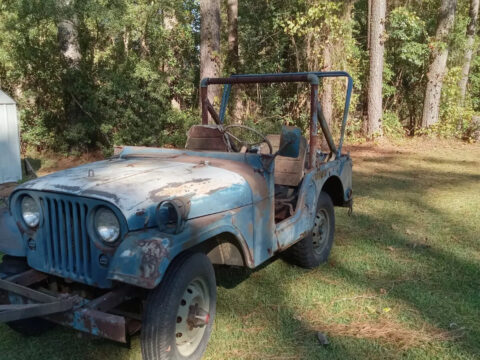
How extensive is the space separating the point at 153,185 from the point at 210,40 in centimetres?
869

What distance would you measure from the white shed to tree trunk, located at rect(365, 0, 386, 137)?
1027 cm

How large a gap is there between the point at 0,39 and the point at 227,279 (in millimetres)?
11061

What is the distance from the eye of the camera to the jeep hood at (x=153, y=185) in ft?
8.52

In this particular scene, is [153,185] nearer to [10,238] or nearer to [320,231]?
[10,238]

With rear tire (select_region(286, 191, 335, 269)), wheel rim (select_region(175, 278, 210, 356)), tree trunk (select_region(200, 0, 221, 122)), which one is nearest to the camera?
wheel rim (select_region(175, 278, 210, 356))

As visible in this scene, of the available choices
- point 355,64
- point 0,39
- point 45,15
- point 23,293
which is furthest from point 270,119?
point 23,293

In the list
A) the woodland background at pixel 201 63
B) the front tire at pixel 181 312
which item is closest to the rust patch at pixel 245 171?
the front tire at pixel 181 312

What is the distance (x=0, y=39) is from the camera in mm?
11938

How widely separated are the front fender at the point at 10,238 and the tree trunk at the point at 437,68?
14.5 metres

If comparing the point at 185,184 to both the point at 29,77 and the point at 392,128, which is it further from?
the point at 392,128

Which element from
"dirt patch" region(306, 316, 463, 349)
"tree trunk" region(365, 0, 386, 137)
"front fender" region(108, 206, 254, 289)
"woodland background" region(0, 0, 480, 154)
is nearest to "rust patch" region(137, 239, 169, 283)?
"front fender" region(108, 206, 254, 289)

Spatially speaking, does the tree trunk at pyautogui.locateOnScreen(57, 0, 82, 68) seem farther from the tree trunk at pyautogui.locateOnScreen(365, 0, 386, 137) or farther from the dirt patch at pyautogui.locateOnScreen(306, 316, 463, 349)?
the dirt patch at pyautogui.locateOnScreen(306, 316, 463, 349)

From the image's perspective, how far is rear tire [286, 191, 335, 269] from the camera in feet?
14.4

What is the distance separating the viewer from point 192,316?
2807 mm
